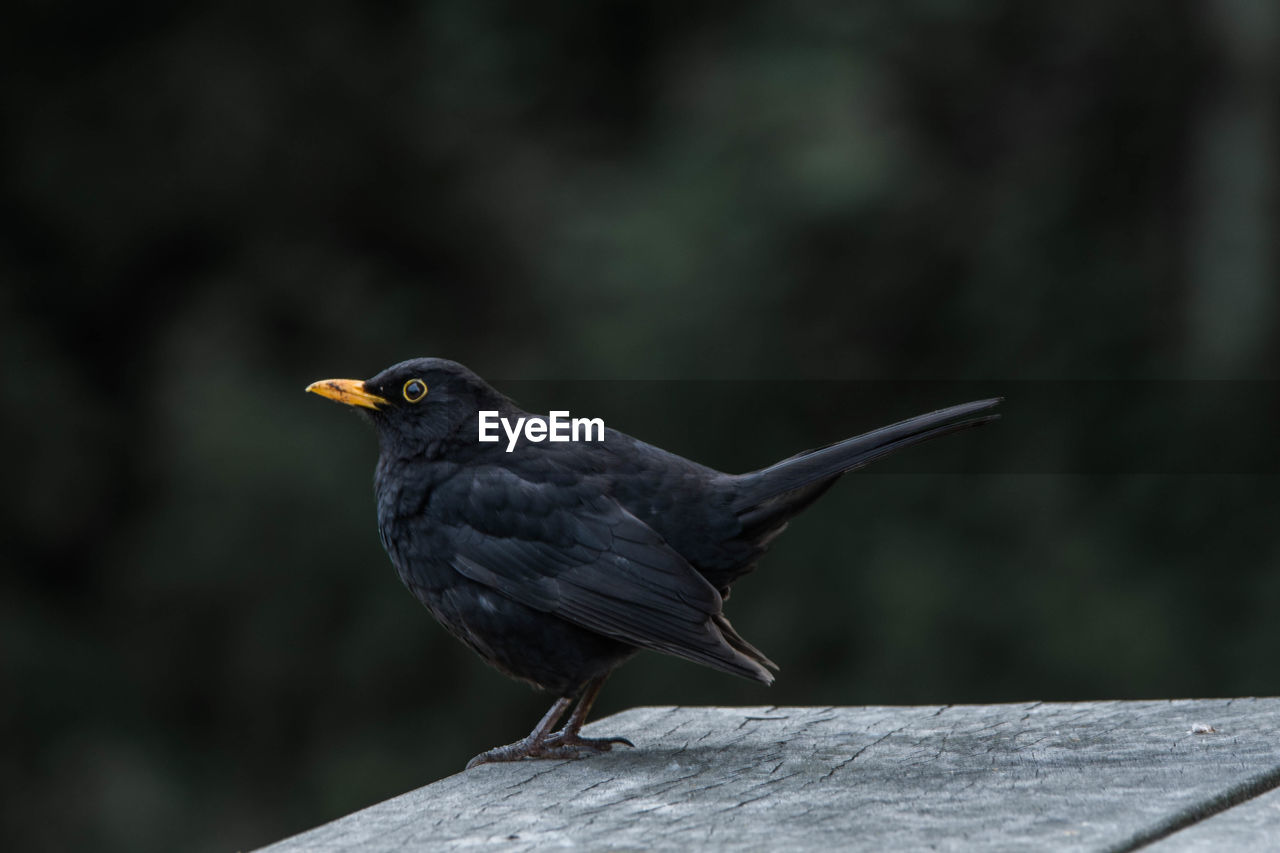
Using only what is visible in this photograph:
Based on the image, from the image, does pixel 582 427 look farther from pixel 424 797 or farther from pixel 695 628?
pixel 424 797

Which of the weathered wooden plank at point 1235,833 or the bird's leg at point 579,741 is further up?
the weathered wooden plank at point 1235,833

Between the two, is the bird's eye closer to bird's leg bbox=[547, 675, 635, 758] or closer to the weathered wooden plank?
bird's leg bbox=[547, 675, 635, 758]

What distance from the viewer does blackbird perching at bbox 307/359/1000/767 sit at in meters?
2.81

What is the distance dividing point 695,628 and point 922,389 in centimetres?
348

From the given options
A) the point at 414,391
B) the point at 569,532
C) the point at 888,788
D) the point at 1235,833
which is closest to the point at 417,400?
the point at 414,391

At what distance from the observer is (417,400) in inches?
125

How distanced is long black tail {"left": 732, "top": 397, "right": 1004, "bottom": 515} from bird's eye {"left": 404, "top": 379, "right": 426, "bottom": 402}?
672 mm

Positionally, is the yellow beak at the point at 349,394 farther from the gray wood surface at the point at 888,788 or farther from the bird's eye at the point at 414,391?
the gray wood surface at the point at 888,788

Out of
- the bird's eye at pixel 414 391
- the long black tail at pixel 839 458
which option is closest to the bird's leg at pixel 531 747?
the long black tail at pixel 839 458

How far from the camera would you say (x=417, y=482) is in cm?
306

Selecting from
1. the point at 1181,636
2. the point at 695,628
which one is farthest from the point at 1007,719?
the point at 1181,636

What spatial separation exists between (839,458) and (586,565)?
512 millimetres

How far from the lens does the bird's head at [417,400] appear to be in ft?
10.3

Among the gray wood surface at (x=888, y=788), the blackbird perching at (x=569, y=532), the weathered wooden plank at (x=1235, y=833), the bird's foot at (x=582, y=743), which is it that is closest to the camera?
the weathered wooden plank at (x=1235, y=833)
